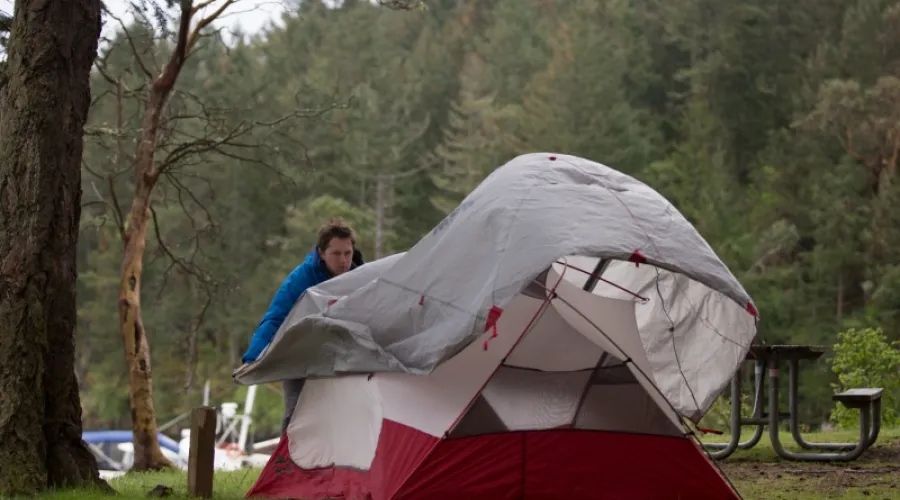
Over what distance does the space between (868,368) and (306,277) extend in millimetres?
9489

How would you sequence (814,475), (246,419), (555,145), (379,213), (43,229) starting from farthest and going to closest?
(379,213), (246,419), (555,145), (814,475), (43,229)

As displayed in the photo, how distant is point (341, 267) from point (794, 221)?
105 feet

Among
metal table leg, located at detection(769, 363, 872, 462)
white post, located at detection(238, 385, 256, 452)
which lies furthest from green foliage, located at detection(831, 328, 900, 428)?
white post, located at detection(238, 385, 256, 452)

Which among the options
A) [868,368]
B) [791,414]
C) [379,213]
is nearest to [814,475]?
[791,414]

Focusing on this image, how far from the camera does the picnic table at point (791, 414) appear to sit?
8.62 metres

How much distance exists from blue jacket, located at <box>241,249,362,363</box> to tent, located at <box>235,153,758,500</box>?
0.53 feet

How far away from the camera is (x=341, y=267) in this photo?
6.84m

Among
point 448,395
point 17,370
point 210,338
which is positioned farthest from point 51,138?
point 210,338

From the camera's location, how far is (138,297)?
12.5 m

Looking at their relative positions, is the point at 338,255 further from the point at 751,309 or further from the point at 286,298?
the point at 751,309

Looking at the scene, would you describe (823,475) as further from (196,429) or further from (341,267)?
(196,429)

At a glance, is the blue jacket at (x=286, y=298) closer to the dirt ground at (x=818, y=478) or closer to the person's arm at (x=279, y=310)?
the person's arm at (x=279, y=310)

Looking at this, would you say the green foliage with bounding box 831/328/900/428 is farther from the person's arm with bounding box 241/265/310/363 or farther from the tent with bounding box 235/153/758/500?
the person's arm with bounding box 241/265/310/363

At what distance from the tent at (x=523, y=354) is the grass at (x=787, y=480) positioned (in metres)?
0.67
